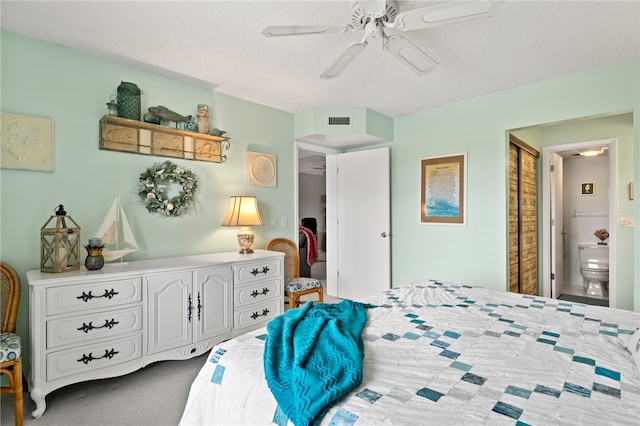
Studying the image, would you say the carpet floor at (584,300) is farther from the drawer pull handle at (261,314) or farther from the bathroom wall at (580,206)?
the drawer pull handle at (261,314)

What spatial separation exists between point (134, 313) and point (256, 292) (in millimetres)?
1018

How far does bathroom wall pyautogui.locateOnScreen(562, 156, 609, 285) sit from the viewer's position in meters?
5.01

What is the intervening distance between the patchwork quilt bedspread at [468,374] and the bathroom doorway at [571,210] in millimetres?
2819

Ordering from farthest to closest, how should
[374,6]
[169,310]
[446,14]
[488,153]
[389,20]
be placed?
1. [488,153]
2. [169,310]
3. [389,20]
4. [374,6]
5. [446,14]

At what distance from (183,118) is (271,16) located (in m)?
1.40

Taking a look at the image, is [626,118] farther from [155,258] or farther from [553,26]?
[155,258]

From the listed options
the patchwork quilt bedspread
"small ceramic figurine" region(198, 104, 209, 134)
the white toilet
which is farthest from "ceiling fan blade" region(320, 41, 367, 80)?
the white toilet

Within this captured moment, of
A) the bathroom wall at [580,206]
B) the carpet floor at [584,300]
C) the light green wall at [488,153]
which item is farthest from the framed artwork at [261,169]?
the bathroom wall at [580,206]

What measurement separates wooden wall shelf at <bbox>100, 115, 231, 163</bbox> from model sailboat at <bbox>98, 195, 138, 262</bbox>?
1.52 ft

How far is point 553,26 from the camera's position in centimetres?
221

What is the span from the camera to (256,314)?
3.06 meters

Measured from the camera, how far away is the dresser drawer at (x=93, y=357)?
2053 millimetres

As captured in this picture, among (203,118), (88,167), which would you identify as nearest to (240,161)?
(203,118)

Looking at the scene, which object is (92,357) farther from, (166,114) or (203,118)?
(203,118)
